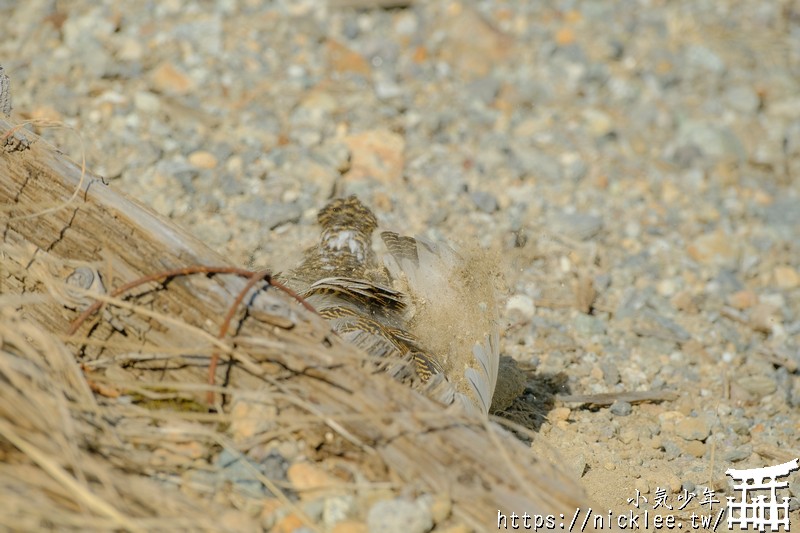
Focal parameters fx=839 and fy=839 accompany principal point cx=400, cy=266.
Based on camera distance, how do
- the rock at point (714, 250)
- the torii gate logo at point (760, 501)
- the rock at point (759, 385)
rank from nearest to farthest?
1. the torii gate logo at point (760, 501)
2. the rock at point (759, 385)
3. the rock at point (714, 250)

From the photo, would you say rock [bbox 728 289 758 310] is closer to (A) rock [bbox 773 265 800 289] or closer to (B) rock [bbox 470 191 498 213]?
(A) rock [bbox 773 265 800 289]

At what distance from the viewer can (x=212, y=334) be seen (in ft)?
7.25

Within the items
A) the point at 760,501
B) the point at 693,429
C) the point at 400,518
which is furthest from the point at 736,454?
the point at 400,518

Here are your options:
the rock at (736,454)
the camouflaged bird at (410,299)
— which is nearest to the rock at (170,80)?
the camouflaged bird at (410,299)

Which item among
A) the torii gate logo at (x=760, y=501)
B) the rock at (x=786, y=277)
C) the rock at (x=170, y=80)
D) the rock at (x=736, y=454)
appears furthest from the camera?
the rock at (x=170, y=80)

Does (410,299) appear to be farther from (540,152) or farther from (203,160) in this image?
(540,152)

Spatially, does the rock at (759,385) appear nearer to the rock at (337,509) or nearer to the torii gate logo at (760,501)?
the torii gate logo at (760,501)

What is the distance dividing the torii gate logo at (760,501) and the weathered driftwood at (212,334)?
1.24m

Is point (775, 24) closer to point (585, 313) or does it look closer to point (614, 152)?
point (614, 152)

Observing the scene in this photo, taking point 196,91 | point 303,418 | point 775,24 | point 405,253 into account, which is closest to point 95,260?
point 303,418

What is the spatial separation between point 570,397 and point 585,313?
2.19ft

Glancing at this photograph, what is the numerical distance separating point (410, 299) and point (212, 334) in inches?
49.4

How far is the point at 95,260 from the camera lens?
2.36 m

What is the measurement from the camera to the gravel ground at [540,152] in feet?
12.8
